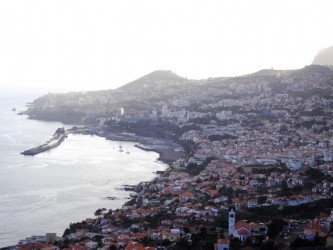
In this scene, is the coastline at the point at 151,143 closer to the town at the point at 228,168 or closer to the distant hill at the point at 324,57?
the town at the point at 228,168

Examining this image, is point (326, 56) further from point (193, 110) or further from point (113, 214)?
point (113, 214)

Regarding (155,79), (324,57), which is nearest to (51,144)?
(155,79)

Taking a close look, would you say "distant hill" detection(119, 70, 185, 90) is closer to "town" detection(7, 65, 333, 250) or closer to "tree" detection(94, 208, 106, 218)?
"town" detection(7, 65, 333, 250)

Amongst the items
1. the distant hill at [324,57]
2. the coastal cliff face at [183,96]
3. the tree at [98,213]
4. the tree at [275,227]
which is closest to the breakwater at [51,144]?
the coastal cliff face at [183,96]

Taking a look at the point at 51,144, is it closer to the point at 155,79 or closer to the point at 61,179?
the point at 61,179

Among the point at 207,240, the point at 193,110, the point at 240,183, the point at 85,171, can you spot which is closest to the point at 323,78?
the point at 193,110

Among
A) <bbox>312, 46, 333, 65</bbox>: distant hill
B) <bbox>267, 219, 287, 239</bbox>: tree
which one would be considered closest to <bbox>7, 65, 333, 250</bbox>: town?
<bbox>267, 219, 287, 239</bbox>: tree
